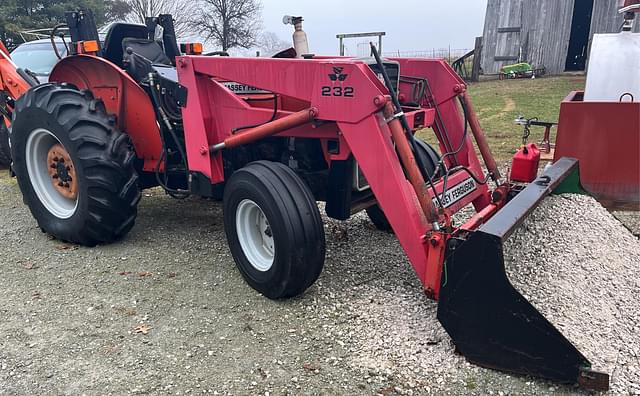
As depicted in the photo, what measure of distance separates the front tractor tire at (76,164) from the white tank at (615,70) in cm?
426

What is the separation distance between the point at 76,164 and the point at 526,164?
11.5 ft

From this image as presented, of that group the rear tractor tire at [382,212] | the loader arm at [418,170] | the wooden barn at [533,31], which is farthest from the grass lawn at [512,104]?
the loader arm at [418,170]

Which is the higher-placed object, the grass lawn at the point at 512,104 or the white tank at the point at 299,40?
the white tank at the point at 299,40

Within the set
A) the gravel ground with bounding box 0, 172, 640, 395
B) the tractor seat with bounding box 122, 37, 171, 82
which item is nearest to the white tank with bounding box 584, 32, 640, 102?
the gravel ground with bounding box 0, 172, 640, 395

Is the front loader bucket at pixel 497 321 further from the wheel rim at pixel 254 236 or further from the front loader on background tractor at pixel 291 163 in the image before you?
the wheel rim at pixel 254 236

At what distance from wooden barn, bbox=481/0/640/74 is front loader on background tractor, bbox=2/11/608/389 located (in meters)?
16.9

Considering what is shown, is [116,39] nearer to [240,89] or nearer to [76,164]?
[76,164]

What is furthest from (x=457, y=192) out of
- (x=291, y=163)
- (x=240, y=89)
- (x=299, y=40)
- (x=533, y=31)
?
(x=533, y=31)

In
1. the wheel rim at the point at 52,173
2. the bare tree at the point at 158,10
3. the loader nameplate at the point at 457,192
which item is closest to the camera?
the loader nameplate at the point at 457,192

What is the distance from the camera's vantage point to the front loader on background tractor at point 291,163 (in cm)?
269

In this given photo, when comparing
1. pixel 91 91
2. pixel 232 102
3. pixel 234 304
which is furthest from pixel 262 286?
pixel 91 91

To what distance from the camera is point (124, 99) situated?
14.8 ft

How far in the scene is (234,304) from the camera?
3.53m

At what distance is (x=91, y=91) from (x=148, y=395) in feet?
9.86
